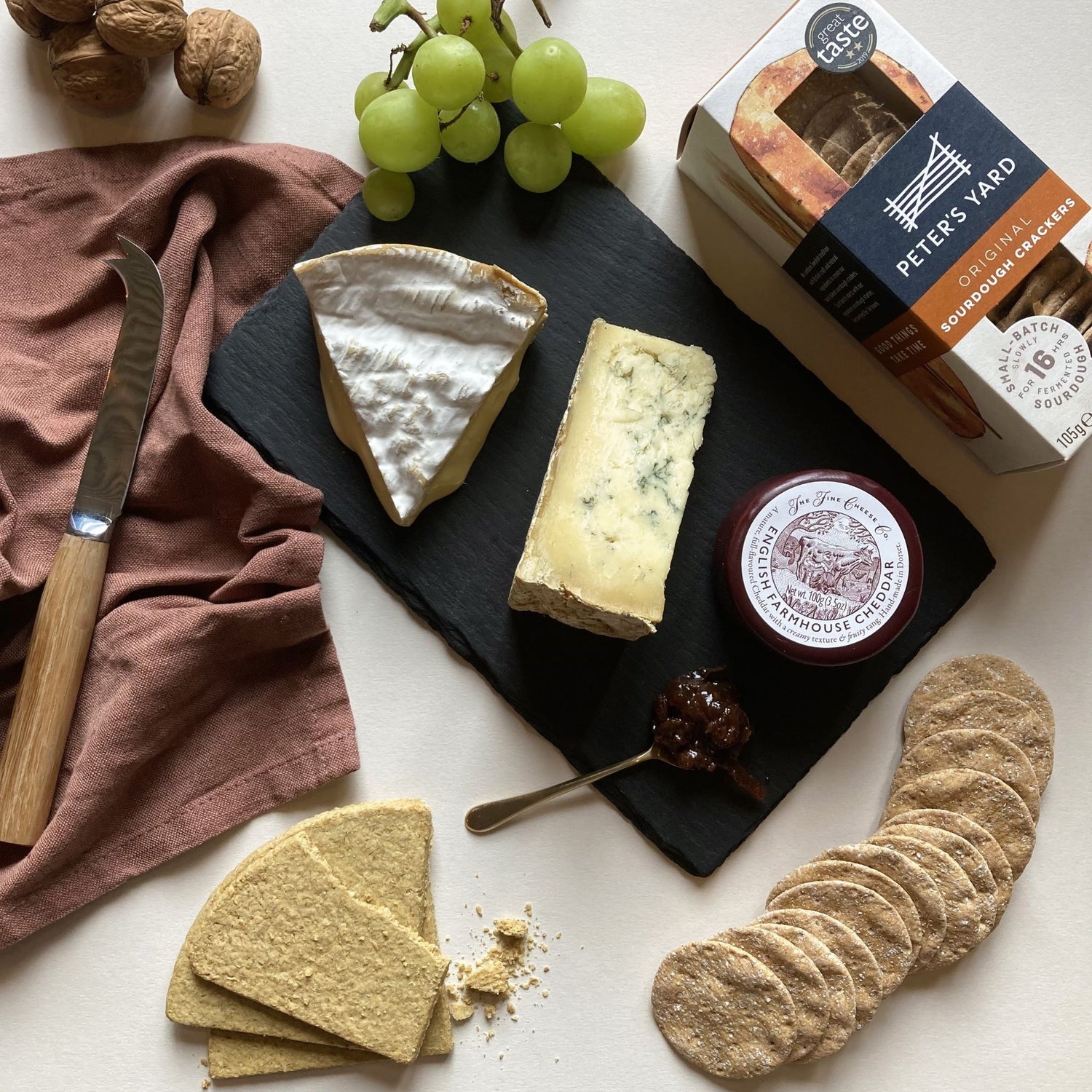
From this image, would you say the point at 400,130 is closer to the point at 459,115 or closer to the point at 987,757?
the point at 459,115

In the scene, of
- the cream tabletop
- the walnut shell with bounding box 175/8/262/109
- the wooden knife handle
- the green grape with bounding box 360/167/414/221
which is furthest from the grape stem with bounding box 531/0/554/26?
the wooden knife handle

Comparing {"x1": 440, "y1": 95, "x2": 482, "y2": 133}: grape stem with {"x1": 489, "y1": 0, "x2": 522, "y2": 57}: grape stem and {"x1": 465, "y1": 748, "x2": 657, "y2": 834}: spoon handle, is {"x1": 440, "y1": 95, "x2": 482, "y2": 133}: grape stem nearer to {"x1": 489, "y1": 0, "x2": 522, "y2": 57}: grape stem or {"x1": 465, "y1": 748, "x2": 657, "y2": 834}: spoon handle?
{"x1": 489, "y1": 0, "x2": 522, "y2": 57}: grape stem

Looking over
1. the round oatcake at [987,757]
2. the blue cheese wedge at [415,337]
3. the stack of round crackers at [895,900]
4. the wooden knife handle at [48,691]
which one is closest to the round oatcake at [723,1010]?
the stack of round crackers at [895,900]

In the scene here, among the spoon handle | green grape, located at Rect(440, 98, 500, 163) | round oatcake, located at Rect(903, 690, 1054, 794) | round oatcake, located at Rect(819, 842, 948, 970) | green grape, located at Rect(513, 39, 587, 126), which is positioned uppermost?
green grape, located at Rect(513, 39, 587, 126)

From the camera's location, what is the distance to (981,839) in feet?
5.31

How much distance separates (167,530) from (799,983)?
1.31 m

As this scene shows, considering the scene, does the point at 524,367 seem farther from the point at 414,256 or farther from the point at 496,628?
the point at 496,628

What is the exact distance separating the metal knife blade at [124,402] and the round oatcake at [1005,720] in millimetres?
1459

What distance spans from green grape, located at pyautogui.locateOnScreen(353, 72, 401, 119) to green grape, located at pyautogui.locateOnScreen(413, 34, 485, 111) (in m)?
0.14

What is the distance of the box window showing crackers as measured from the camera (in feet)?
4.56

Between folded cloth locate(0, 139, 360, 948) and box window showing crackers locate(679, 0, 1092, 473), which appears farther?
folded cloth locate(0, 139, 360, 948)

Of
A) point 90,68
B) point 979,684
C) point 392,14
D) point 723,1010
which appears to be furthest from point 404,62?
point 723,1010

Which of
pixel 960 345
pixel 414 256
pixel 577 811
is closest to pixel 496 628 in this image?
pixel 577 811

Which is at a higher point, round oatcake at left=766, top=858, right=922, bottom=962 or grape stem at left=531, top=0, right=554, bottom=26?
grape stem at left=531, top=0, right=554, bottom=26
